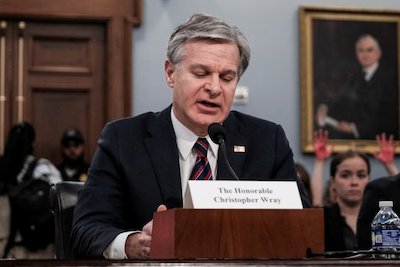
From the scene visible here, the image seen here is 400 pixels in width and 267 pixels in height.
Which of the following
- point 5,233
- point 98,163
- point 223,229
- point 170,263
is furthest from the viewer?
point 5,233

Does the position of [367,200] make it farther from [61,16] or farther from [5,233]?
[61,16]

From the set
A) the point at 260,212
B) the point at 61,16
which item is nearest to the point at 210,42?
the point at 260,212

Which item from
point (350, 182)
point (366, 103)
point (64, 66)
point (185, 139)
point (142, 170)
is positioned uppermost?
point (64, 66)

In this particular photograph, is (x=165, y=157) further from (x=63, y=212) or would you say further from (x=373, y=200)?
(x=373, y=200)

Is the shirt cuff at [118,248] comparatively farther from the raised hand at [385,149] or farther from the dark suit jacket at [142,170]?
the raised hand at [385,149]

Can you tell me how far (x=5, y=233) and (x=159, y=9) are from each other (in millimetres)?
2688

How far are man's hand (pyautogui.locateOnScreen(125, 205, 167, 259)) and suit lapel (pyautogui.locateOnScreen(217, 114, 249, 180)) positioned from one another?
0.49 meters

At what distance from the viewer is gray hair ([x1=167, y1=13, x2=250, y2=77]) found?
2.37 metres

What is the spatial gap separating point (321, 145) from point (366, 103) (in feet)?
2.24

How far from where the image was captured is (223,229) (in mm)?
1588

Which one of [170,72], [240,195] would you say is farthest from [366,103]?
[240,195]

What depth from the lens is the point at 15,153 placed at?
5.43 meters

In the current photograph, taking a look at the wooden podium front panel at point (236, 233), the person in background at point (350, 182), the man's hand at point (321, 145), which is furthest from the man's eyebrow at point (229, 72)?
the man's hand at point (321, 145)

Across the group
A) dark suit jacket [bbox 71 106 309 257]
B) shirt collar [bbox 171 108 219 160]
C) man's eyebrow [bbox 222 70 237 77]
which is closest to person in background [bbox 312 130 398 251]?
dark suit jacket [bbox 71 106 309 257]
